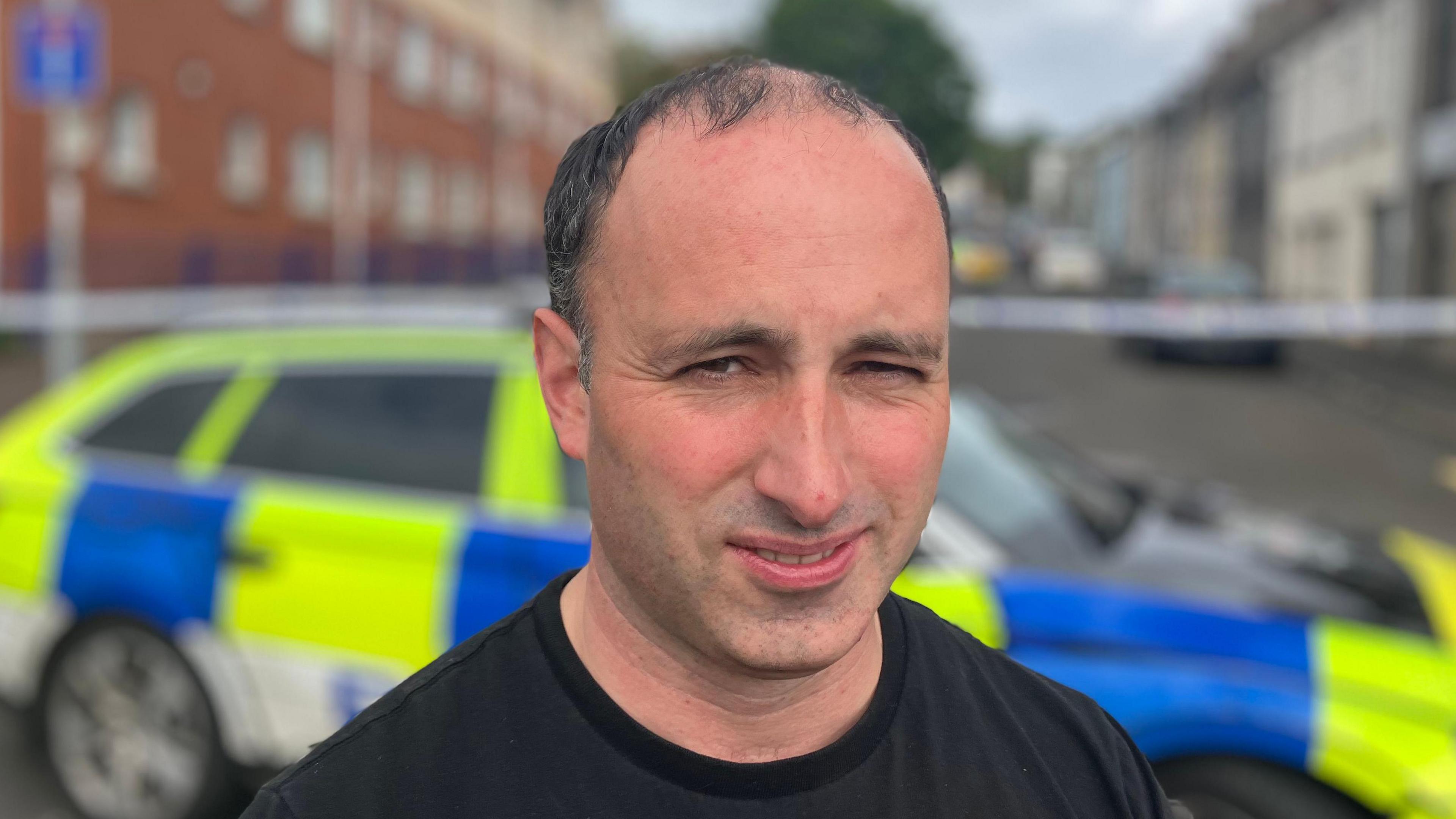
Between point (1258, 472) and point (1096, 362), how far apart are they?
915 cm

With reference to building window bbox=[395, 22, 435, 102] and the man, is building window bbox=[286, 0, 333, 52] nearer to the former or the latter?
building window bbox=[395, 22, 435, 102]

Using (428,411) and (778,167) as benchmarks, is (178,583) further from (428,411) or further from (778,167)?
(778,167)

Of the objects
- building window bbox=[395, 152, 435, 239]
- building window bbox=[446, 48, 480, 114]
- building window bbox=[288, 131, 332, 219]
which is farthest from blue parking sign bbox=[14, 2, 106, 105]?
building window bbox=[446, 48, 480, 114]

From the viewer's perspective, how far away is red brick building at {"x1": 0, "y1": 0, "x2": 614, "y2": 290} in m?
18.7

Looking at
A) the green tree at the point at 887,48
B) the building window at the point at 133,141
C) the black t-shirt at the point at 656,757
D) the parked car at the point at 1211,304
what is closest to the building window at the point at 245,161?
the building window at the point at 133,141

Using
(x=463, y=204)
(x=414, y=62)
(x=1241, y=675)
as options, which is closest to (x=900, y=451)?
(x=1241, y=675)

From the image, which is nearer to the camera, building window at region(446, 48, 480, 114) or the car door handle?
the car door handle

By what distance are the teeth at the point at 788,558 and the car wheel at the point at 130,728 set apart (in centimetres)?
323

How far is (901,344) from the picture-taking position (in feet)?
4.10

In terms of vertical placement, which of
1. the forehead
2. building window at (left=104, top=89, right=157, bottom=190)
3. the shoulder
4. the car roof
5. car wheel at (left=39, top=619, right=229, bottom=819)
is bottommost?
car wheel at (left=39, top=619, right=229, bottom=819)

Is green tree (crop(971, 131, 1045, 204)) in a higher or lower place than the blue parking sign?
higher

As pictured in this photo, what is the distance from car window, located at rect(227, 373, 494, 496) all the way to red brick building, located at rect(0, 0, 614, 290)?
6.40m

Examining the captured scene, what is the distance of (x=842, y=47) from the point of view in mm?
55500

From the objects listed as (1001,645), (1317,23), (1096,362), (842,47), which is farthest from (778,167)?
(842,47)
